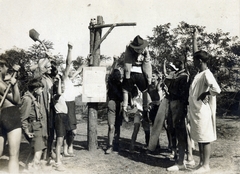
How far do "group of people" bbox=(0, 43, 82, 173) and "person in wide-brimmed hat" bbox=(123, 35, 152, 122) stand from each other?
1250 mm

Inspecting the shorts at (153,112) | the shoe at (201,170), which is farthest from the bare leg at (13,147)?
the shorts at (153,112)

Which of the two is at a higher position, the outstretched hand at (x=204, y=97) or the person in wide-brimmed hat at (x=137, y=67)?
the person in wide-brimmed hat at (x=137, y=67)

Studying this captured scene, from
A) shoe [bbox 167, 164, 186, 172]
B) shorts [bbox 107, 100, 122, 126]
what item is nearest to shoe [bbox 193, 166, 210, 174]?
shoe [bbox 167, 164, 186, 172]

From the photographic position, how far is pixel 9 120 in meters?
4.05

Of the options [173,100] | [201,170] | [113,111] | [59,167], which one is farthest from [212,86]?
[59,167]

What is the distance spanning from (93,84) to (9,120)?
8.49 feet

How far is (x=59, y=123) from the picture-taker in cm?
522

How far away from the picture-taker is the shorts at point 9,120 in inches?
159

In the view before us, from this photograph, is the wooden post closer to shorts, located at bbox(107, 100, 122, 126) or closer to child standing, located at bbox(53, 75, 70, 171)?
shorts, located at bbox(107, 100, 122, 126)

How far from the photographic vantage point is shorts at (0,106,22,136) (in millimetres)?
4039

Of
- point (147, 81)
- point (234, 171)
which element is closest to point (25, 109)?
point (147, 81)

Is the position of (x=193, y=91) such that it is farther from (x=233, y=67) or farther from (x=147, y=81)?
(x=233, y=67)

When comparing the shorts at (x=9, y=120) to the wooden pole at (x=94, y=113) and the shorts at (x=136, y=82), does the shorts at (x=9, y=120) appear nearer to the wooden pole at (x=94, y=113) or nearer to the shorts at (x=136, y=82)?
the wooden pole at (x=94, y=113)

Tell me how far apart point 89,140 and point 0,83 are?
3040 mm
